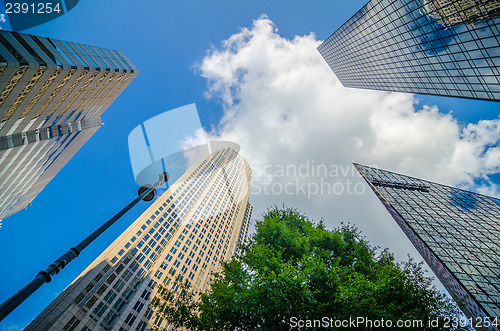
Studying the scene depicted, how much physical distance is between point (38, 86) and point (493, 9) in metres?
43.5

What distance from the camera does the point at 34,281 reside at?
4188mm

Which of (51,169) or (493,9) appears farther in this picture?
(51,169)

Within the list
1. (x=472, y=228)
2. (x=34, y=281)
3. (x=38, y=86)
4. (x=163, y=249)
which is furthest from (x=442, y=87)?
(x=163, y=249)

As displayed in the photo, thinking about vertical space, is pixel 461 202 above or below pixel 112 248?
above

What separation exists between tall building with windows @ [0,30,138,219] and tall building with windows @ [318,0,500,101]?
135ft

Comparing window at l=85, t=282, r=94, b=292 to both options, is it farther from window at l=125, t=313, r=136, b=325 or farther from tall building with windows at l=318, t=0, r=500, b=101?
tall building with windows at l=318, t=0, r=500, b=101

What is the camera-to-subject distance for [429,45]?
96.1ft

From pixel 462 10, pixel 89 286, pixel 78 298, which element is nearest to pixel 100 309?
pixel 78 298

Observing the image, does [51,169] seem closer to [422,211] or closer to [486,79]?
[422,211]

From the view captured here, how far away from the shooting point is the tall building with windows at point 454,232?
2161cm

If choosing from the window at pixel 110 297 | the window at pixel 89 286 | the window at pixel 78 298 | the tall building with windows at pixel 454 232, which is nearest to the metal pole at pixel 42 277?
the tall building with windows at pixel 454 232

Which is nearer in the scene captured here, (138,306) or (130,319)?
(130,319)

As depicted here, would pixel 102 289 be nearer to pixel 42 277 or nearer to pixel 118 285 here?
pixel 118 285

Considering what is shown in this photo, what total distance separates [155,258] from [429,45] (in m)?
66.7
